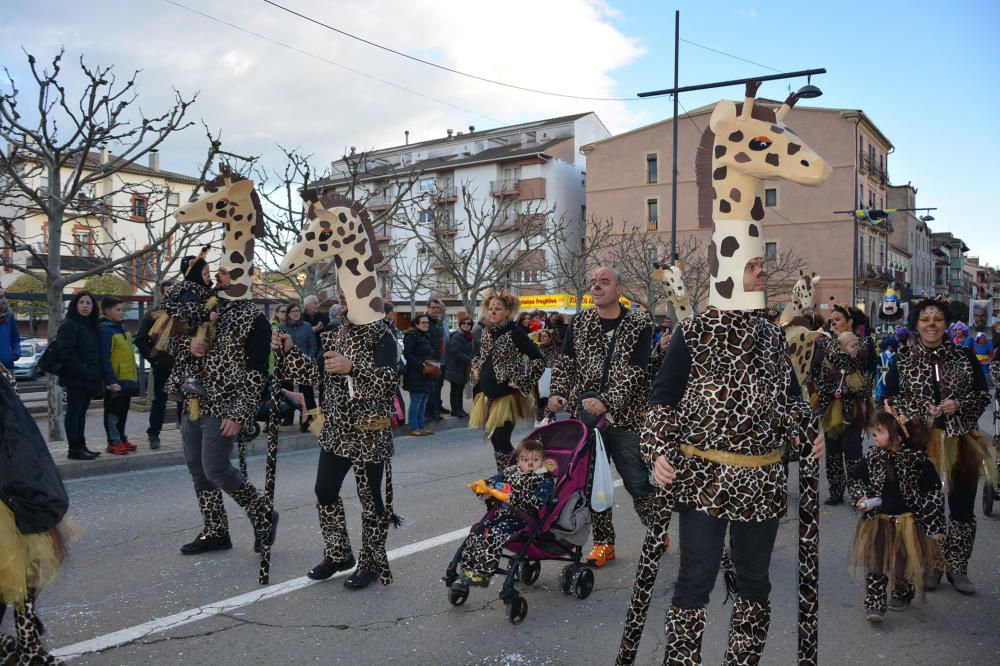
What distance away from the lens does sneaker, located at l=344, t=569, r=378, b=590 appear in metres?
5.23

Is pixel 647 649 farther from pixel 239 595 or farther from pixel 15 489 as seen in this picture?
pixel 15 489

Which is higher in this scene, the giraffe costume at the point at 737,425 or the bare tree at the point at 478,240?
the bare tree at the point at 478,240

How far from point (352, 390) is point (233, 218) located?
168 cm

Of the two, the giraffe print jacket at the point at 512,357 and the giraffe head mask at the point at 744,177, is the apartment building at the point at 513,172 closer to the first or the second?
the giraffe print jacket at the point at 512,357

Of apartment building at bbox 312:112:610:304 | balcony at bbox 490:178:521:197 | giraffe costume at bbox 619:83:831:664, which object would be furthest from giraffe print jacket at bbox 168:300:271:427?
balcony at bbox 490:178:521:197

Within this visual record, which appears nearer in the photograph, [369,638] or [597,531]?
[369,638]

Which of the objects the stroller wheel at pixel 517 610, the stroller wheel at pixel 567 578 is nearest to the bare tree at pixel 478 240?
the stroller wheel at pixel 567 578

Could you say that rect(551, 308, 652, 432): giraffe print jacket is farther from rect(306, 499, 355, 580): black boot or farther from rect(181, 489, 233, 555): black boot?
rect(181, 489, 233, 555): black boot

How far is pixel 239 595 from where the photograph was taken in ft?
16.8

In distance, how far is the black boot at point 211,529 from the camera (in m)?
6.04

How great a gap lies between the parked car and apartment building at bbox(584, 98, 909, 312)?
32901 millimetres

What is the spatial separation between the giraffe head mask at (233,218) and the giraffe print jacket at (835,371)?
5225mm

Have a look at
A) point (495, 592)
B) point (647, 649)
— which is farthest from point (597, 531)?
point (647, 649)

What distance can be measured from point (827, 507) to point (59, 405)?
9509 millimetres
